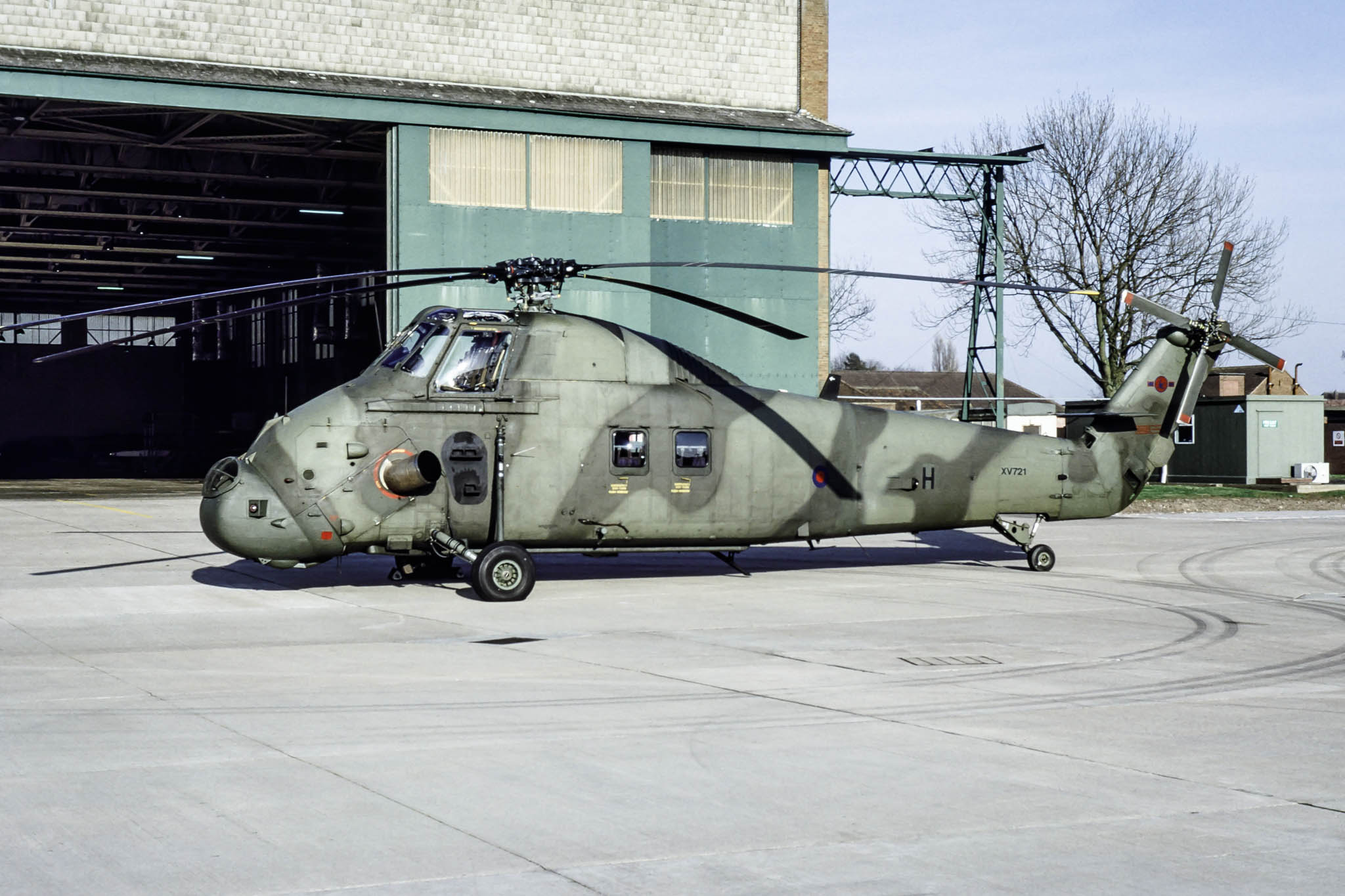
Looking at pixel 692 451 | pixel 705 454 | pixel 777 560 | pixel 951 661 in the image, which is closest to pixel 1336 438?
pixel 777 560

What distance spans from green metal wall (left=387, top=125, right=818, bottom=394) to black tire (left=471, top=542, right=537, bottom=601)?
1600 centimetres

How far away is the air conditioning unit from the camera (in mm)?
44719

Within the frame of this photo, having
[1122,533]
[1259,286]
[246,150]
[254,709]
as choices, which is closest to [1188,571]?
[1122,533]

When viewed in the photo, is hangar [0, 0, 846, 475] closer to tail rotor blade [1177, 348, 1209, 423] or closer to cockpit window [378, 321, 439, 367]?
cockpit window [378, 321, 439, 367]

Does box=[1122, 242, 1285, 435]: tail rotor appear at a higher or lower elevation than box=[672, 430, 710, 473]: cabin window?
higher

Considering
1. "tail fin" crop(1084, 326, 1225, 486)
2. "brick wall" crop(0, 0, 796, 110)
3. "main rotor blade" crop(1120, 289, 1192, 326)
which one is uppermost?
"brick wall" crop(0, 0, 796, 110)

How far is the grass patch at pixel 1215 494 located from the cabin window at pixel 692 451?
841 inches

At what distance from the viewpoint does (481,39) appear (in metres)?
32.2

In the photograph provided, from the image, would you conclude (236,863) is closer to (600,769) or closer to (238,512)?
(600,769)

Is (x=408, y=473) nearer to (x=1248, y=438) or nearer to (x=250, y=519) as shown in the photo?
(x=250, y=519)

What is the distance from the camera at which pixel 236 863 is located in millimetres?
5930

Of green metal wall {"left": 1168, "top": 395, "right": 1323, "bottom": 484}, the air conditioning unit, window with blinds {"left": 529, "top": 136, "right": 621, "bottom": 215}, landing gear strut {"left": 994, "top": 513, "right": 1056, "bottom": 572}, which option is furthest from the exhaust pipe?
the air conditioning unit

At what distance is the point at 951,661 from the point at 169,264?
53186mm

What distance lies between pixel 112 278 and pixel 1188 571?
58.0m
